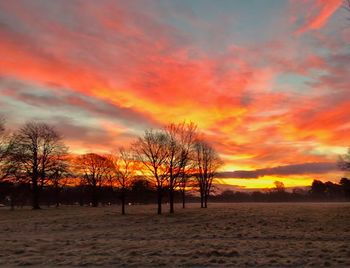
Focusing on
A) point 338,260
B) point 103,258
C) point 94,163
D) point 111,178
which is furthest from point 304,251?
point 94,163

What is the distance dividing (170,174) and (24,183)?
35786 millimetres

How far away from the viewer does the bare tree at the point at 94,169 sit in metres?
106

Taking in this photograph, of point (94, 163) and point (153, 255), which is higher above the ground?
point (94, 163)

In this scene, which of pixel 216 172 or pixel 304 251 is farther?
pixel 216 172

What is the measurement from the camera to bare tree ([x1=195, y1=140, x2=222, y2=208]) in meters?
85.5

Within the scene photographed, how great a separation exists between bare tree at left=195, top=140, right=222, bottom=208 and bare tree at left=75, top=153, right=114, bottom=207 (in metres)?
26.7

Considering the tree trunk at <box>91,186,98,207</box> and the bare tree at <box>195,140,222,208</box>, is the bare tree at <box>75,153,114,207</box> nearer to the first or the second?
the tree trunk at <box>91,186,98,207</box>

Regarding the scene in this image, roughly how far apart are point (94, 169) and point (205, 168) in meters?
33.1

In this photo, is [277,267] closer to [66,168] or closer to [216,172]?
[66,168]

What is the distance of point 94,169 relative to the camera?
10731 cm

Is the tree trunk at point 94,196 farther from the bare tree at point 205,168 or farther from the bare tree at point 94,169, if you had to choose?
the bare tree at point 205,168

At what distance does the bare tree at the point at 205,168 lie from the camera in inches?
3366

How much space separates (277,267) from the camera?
15.0 meters

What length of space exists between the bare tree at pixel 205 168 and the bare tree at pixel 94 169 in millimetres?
26694
